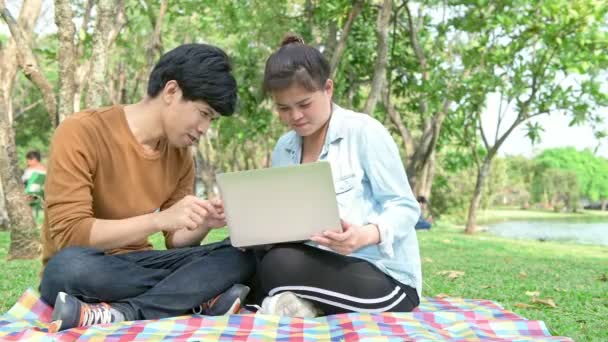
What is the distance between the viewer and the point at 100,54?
489cm

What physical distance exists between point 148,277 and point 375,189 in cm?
96

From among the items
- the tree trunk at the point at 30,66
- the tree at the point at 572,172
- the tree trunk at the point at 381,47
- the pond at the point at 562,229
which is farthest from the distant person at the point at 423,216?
the tree at the point at 572,172

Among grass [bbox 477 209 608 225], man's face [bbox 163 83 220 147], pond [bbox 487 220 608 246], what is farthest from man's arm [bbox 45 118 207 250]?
grass [bbox 477 209 608 225]

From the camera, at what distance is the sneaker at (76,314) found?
2338 mm

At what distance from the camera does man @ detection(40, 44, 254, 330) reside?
245cm

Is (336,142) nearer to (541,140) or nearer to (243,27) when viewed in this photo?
(243,27)

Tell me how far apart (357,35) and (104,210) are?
7884 mm

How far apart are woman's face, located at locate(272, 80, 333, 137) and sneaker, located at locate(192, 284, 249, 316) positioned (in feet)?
2.25

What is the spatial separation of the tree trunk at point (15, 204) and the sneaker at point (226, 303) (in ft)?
11.6

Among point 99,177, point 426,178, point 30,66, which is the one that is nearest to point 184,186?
point 99,177

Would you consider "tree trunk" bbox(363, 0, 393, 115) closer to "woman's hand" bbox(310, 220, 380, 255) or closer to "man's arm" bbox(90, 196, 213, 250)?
"woman's hand" bbox(310, 220, 380, 255)

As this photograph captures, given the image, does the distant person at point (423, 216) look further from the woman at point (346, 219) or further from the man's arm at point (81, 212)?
the man's arm at point (81, 212)

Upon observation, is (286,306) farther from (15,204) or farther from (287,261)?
(15,204)

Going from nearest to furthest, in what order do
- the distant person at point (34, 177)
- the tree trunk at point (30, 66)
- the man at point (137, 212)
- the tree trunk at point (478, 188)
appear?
the man at point (137, 212), the tree trunk at point (30, 66), the distant person at point (34, 177), the tree trunk at point (478, 188)
